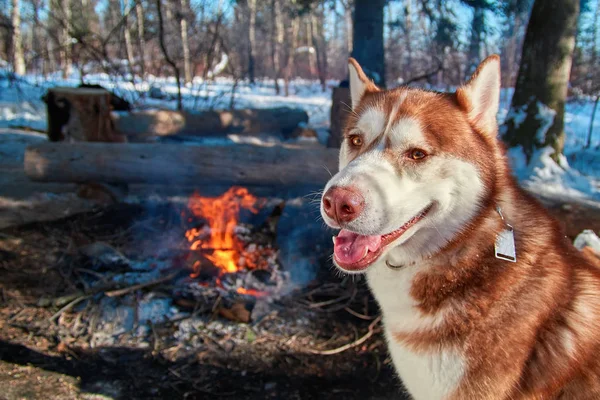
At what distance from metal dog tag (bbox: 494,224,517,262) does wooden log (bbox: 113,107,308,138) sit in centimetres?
707

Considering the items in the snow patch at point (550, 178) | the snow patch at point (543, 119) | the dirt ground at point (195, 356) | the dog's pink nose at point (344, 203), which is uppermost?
the snow patch at point (543, 119)

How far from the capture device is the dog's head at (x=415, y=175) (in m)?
1.58

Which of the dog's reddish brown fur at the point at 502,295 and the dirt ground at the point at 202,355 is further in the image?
the dirt ground at the point at 202,355

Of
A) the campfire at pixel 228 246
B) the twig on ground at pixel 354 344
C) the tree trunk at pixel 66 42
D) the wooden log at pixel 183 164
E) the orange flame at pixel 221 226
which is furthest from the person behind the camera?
the tree trunk at pixel 66 42

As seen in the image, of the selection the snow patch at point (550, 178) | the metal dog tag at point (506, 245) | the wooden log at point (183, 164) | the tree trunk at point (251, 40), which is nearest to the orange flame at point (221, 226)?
the wooden log at point (183, 164)

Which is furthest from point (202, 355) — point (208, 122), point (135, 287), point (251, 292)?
point (208, 122)

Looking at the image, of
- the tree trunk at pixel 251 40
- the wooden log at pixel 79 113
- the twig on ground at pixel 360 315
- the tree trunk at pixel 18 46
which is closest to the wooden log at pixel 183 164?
the wooden log at pixel 79 113

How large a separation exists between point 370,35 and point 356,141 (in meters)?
6.42

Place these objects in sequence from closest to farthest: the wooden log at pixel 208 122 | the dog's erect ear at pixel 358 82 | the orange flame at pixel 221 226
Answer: the dog's erect ear at pixel 358 82
the orange flame at pixel 221 226
the wooden log at pixel 208 122

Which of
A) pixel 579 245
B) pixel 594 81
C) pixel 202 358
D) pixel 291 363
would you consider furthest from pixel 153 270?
pixel 594 81

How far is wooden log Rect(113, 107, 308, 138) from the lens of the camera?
7.69 meters

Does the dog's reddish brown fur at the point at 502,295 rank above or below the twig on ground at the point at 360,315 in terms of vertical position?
above

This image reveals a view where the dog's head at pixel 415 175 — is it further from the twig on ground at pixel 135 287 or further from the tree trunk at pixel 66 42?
the tree trunk at pixel 66 42

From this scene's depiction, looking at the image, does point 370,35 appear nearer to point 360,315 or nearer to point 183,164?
point 183,164
